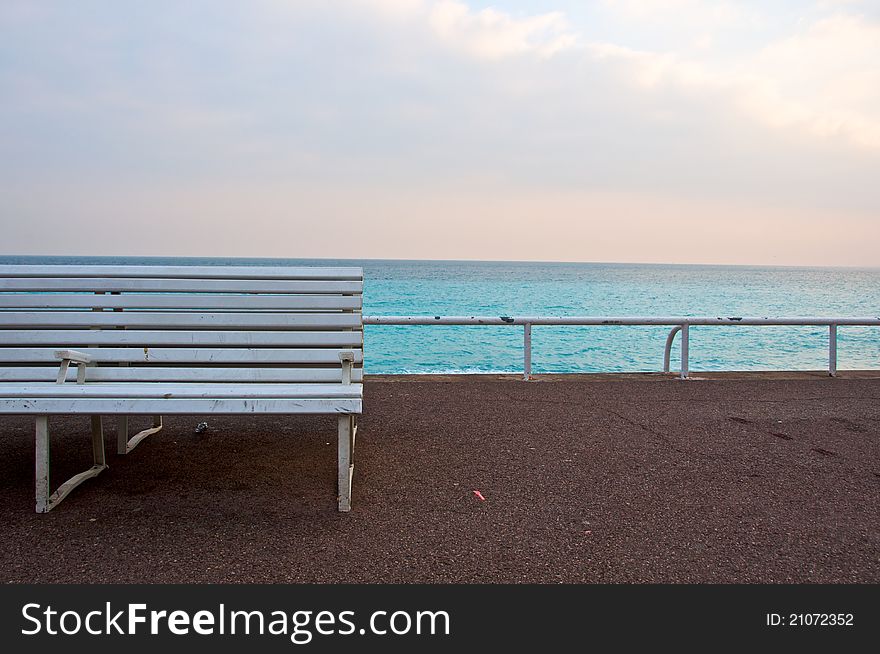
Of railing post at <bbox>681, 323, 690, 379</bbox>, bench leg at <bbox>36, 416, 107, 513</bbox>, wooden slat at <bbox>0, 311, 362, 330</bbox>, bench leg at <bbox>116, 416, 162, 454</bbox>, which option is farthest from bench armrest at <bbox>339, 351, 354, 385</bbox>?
railing post at <bbox>681, 323, 690, 379</bbox>

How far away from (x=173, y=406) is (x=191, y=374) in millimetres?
570

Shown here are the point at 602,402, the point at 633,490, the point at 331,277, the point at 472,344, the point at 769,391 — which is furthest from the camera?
the point at 472,344

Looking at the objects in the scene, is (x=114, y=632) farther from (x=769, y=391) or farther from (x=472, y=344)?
(x=472, y=344)

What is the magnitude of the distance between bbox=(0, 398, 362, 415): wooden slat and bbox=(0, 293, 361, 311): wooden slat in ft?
2.72

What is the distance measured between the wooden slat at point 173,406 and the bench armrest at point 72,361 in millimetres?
417

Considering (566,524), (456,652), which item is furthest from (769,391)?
(456,652)

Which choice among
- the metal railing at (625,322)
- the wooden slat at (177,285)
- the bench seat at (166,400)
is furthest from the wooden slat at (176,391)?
the metal railing at (625,322)

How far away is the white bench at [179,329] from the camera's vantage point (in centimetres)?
368

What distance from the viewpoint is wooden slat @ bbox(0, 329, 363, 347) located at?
3773 mm

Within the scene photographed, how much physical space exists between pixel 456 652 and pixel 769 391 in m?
5.32

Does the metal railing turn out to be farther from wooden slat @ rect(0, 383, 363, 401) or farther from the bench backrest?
wooden slat @ rect(0, 383, 363, 401)

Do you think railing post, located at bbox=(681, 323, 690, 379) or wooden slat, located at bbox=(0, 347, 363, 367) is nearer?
wooden slat, located at bbox=(0, 347, 363, 367)

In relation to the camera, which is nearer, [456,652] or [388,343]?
[456,652]

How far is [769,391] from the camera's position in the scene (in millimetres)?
6562
